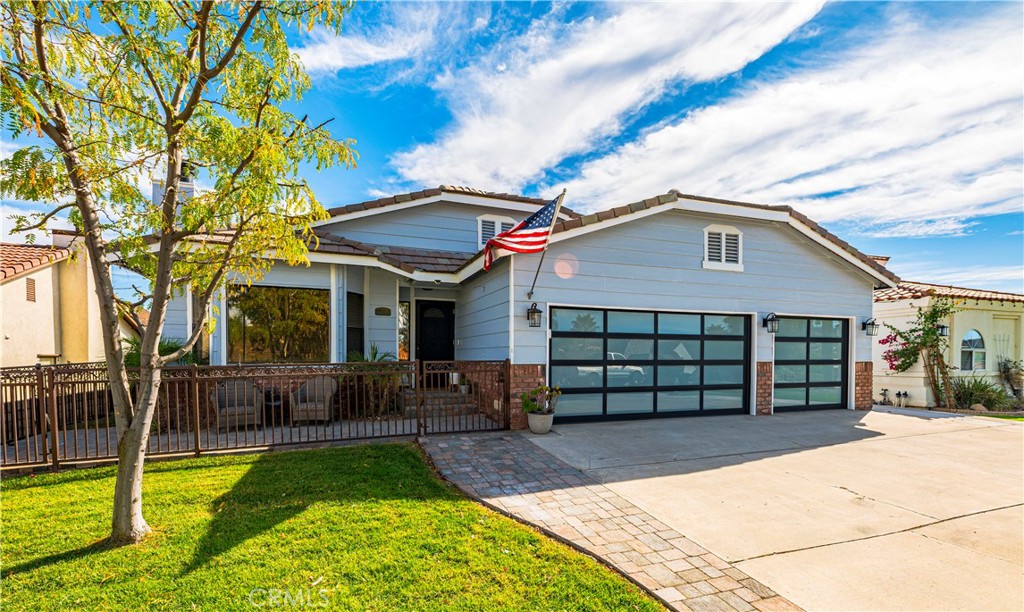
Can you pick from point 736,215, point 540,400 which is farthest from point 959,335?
point 540,400

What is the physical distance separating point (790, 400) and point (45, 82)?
13279 millimetres

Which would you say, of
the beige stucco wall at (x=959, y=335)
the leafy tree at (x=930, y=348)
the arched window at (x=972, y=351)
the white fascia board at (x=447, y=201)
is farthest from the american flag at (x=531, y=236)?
the arched window at (x=972, y=351)

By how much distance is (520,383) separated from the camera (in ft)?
26.6

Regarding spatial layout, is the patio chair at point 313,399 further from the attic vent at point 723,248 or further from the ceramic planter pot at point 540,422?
the attic vent at point 723,248

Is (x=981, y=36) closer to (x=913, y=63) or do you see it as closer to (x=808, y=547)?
(x=913, y=63)

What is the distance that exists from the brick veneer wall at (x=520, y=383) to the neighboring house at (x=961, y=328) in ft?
40.5

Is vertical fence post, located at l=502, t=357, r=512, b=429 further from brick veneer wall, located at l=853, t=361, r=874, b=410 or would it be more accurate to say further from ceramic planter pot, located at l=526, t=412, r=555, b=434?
brick veneer wall, located at l=853, t=361, r=874, b=410

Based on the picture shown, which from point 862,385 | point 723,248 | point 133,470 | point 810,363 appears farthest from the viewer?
point 862,385

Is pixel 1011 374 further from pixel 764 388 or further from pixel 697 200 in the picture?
pixel 697 200

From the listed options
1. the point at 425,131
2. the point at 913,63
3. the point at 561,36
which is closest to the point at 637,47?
the point at 561,36

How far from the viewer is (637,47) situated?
7.67 meters

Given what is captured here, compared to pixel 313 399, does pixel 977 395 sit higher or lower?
lower

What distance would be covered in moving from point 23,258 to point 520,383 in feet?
34.0

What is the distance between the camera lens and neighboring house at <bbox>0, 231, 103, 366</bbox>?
8367 mm
